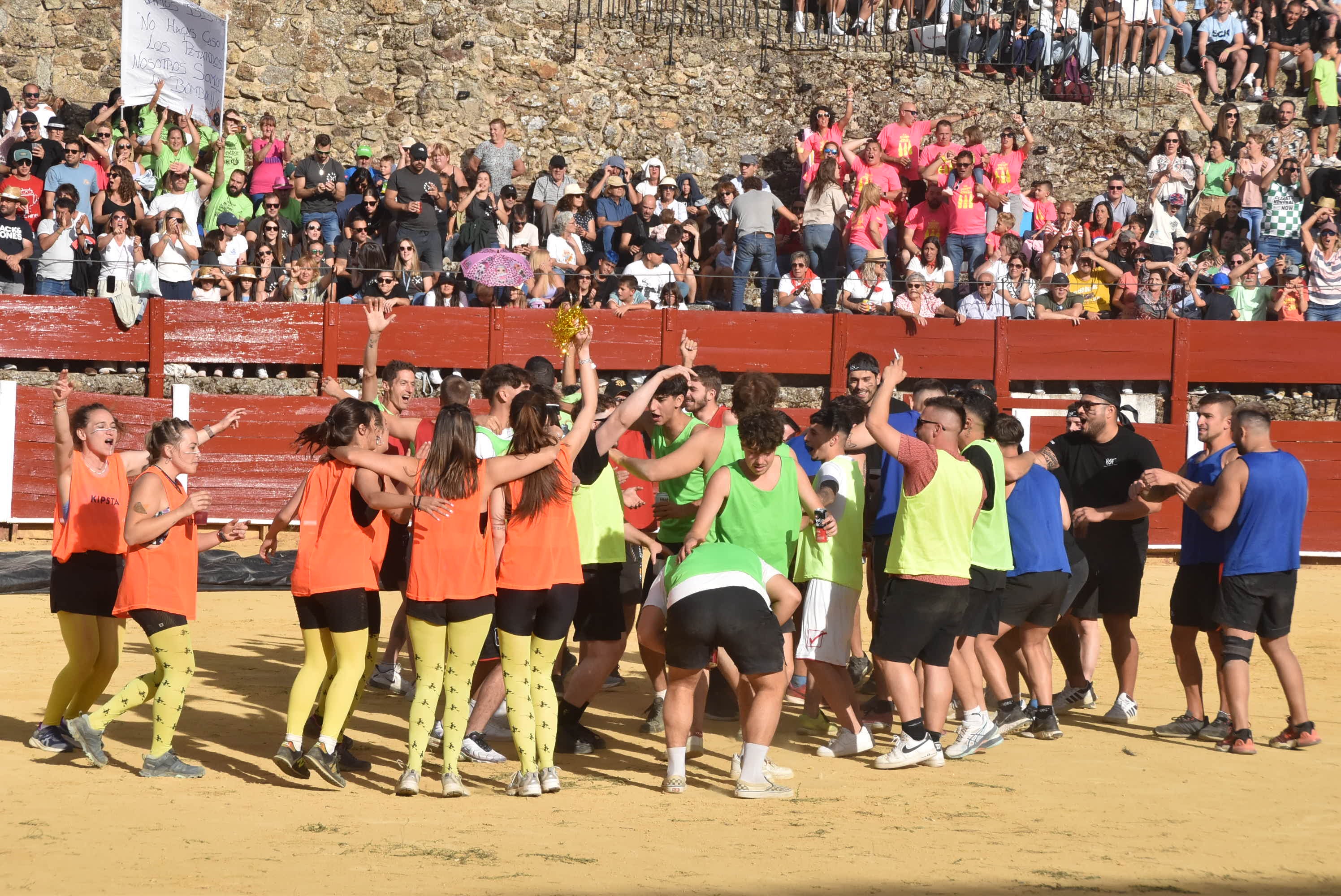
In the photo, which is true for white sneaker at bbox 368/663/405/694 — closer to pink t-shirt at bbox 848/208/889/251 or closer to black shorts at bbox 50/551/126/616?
black shorts at bbox 50/551/126/616

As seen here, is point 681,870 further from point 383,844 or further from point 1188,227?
point 1188,227

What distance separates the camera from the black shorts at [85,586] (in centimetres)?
664

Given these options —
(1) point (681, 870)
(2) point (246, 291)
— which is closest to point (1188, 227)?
(2) point (246, 291)

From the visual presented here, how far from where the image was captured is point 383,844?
5.39 meters

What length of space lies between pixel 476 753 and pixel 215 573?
6690 mm

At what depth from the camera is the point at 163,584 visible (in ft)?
20.6

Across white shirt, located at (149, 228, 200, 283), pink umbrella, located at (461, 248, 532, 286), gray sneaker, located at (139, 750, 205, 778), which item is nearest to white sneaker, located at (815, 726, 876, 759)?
gray sneaker, located at (139, 750, 205, 778)

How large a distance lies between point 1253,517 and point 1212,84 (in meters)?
15.9

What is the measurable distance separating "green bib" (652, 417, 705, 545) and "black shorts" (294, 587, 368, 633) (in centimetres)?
169

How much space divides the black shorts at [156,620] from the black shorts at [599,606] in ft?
5.89

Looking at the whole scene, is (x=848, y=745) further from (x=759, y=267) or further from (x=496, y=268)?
(x=759, y=267)

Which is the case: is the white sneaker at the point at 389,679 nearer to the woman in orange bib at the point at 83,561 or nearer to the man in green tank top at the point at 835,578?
the woman in orange bib at the point at 83,561

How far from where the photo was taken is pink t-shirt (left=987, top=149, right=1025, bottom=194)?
17875 mm

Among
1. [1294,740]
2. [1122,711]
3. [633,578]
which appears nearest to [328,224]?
[633,578]
